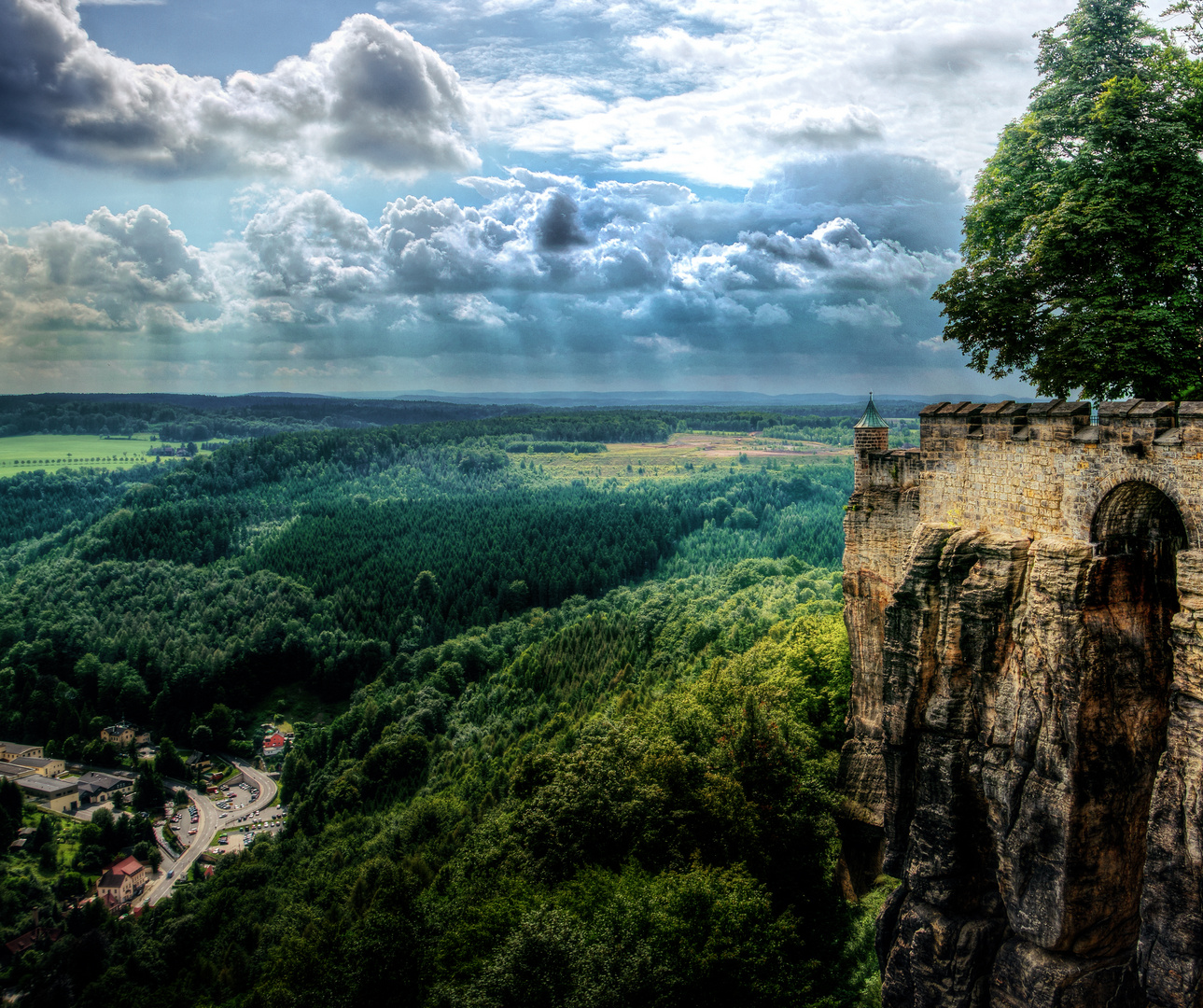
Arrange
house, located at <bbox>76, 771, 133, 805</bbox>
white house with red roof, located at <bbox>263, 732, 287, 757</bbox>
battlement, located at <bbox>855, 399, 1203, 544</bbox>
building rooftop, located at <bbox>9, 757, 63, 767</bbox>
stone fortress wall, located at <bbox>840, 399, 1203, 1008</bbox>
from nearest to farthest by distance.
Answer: stone fortress wall, located at <bbox>840, 399, 1203, 1008</bbox>, battlement, located at <bbox>855, 399, 1203, 544</bbox>, house, located at <bbox>76, 771, 133, 805</bbox>, building rooftop, located at <bbox>9, 757, 63, 767</bbox>, white house with red roof, located at <bbox>263, 732, 287, 757</bbox>

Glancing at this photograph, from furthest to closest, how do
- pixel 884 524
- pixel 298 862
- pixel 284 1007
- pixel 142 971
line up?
pixel 298 862 < pixel 142 971 < pixel 284 1007 < pixel 884 524

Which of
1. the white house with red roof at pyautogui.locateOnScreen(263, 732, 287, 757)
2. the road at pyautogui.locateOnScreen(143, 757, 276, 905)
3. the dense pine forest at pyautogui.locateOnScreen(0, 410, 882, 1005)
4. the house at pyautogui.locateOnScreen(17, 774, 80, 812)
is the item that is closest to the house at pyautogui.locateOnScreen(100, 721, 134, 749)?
the dense pine forest at pyautogui.locateOnScreen(0, 410, 882, 1005)

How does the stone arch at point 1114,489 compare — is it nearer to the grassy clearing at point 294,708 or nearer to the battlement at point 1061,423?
the battlement at point 1061,423

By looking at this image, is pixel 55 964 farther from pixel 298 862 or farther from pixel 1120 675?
pixel 1120 675

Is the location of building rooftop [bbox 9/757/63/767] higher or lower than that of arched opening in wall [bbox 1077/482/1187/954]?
lower

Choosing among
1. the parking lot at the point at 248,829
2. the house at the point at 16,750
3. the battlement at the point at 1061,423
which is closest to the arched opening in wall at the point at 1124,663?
the battlement at the point at 1061,423

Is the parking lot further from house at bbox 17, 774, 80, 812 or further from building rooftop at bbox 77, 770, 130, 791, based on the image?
house at bbox 17, 774, 80, 812

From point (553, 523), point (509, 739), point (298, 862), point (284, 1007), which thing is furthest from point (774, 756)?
point (553, 523)
